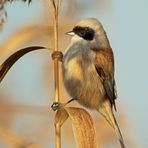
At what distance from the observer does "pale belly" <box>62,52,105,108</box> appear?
1.70m

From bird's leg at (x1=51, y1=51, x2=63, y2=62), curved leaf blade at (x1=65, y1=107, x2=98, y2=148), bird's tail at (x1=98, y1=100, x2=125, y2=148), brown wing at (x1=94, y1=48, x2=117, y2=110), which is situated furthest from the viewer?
brown wing at (x1=94, y1=48, x2=117, y2=110)

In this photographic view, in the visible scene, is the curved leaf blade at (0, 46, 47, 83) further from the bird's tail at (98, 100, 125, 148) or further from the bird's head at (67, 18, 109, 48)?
the bird's head at (67, 18, 109, 48)

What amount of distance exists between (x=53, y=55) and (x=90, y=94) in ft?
2.42

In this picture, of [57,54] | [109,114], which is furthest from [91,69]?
[57,54]

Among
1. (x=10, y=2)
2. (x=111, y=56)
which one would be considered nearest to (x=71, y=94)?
(x=111, y=56)

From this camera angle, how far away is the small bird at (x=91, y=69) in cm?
170

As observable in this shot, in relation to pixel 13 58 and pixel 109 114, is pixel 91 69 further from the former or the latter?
pixel 13 58

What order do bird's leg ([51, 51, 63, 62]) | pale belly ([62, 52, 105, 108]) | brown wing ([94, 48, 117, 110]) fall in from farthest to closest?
brown wing ([94, 48, 117, 110]) < pale belly ([62, 52, 105, 108]) < bird's leg ([51, 51, 63, 62])

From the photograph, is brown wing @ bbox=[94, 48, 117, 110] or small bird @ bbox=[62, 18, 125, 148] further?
brown wing @ bbox=[94, 48, 117, 110]

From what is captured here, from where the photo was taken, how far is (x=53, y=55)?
44.4 inches

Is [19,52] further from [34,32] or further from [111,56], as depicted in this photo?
[111,56]

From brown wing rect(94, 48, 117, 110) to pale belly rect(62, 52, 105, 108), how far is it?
0.08 ft

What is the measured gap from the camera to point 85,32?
1.82m

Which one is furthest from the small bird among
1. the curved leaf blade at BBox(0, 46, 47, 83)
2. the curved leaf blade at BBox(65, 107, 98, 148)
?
the curved leaf blade at BBox(65, 107, 98, 148)
